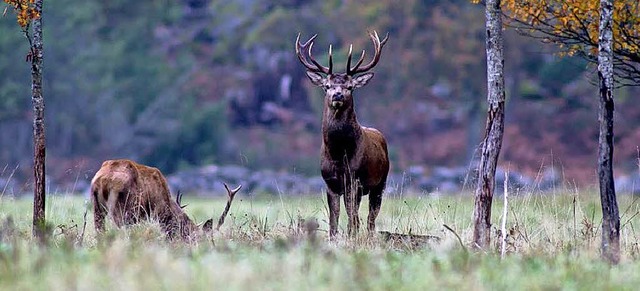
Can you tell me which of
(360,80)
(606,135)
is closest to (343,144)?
(360,80)

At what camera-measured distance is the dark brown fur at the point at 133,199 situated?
13195mm

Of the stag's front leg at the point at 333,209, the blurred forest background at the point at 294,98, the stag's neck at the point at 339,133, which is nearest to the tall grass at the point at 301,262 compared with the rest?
the stag's front leg at the point at 333,209

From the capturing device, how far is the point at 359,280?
8742mm

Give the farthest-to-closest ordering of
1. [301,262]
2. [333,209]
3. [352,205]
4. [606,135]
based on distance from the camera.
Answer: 1. [333,209]
2. [352,205]
3. [606,135]
4. [301,262]

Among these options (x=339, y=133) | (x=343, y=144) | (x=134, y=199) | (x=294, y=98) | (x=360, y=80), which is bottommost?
(x=134, y=199)

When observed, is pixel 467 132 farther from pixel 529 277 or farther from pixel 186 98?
pixel 529 277

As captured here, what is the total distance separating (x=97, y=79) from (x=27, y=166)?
15.0ft

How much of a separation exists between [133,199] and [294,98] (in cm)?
3473

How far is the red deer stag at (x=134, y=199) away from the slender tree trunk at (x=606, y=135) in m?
3.67

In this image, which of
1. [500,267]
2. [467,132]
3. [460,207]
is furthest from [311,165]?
[500,267]

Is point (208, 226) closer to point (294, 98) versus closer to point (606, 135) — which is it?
point (606, 135)

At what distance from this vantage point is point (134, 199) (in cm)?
1339

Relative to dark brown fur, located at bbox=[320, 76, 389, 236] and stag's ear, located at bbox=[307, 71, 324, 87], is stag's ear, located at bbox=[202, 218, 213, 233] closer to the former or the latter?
dark brown fur, located at bbox=[320, 76, 389, 236]

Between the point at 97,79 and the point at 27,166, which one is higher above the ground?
the point at 97,79
